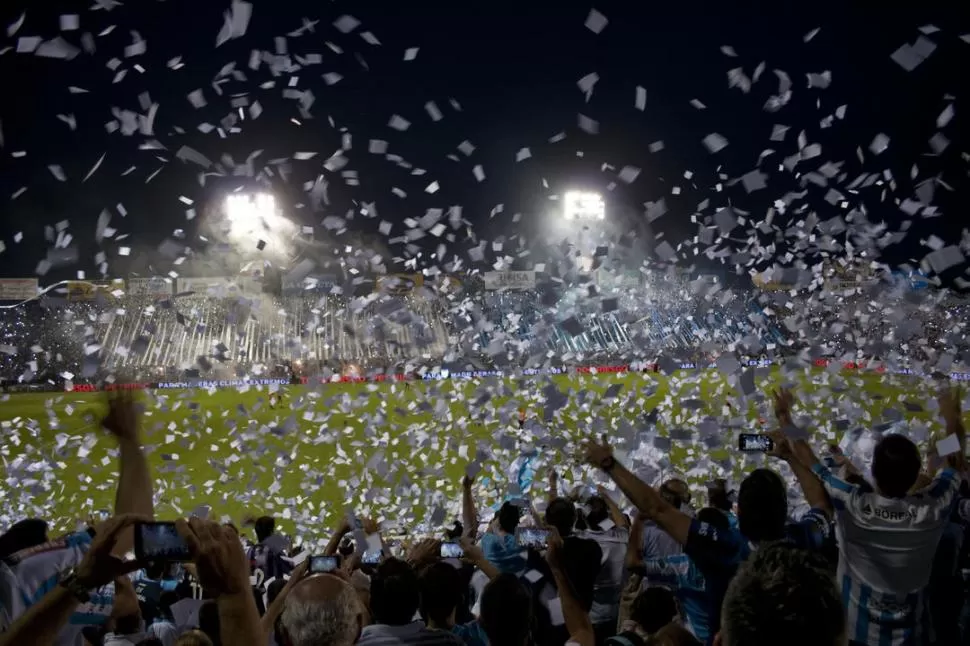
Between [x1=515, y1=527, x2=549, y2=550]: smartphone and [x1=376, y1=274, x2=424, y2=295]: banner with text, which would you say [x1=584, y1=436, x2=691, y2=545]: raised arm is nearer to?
[x1=515, y1=527, x2=549, y2=550]: smartphone

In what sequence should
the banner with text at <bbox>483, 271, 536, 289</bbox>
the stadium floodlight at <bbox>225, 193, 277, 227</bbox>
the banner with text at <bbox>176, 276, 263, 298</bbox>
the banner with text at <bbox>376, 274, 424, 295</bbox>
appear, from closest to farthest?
1. the stadium floodlight at <bbox>225, 193, 277, 227</bbox>
2. the banner with text at <bbox>176, 276, 263, 298</bbox>
3. the banner with text at <bbox>376, 274, 424, 295</bbox>
4. the banner with text at <bbox>483, 271, 536, 289</bbox>

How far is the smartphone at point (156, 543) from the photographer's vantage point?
2.33m

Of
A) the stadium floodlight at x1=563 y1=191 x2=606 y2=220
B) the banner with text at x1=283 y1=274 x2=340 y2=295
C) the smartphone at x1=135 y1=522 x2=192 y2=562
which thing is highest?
the stadium floodlight at x1=563 y1=191 x2=606 y2=220

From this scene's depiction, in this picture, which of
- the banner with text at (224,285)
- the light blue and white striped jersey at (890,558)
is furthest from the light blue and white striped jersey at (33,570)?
the banner with text at (224,285)

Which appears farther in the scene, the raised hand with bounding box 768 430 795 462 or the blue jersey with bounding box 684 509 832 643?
the raised hand with bounding box 768 430 795 462

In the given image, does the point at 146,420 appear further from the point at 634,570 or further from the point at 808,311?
the point at 808,311

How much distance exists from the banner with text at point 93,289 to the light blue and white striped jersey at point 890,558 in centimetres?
5806

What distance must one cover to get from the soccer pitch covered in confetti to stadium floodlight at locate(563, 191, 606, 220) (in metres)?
23.8

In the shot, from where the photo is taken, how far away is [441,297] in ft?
214

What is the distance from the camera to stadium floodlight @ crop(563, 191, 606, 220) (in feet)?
165

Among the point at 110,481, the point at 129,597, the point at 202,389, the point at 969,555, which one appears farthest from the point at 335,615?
the point at 202,389

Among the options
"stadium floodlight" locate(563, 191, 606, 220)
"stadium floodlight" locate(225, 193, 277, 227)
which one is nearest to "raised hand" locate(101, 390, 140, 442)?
"stadium floodlight" locate(563, 191, 606, 220)

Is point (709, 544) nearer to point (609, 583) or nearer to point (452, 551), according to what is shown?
point (609, 583)

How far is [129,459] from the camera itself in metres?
3.64
